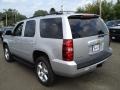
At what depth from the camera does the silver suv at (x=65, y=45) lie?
446 cm

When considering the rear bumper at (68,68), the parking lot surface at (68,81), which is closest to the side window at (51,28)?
the rear bumper at (68,68)

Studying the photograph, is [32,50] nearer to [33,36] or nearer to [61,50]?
[33,36]

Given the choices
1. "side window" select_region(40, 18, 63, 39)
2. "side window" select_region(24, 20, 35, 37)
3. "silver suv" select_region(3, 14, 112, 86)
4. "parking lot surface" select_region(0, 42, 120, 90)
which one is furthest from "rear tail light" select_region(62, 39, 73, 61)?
"side window" select_region(24, 20, 35, 37)

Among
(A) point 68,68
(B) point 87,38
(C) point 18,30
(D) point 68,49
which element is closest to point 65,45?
(D) point 68,49

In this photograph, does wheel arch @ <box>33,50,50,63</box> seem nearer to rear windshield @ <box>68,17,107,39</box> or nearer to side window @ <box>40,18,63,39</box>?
side window @ <box>40,18,63,39</box>

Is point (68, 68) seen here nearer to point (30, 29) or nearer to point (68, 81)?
point (68, 81)

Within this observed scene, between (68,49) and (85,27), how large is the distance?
0.86 meters

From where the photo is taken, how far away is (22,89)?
5035 millimetres

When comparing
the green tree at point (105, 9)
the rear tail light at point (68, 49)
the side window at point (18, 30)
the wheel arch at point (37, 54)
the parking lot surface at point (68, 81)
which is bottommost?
the parking lot surface at point (68, 81)

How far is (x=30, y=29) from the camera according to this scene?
5836 millimetres

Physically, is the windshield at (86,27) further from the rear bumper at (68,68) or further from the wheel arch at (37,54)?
the wheel arch at (37,54)

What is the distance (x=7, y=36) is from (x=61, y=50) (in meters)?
3.91

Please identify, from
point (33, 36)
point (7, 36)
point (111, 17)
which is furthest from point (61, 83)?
point (111, 17)

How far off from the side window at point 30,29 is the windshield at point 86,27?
1.44m
